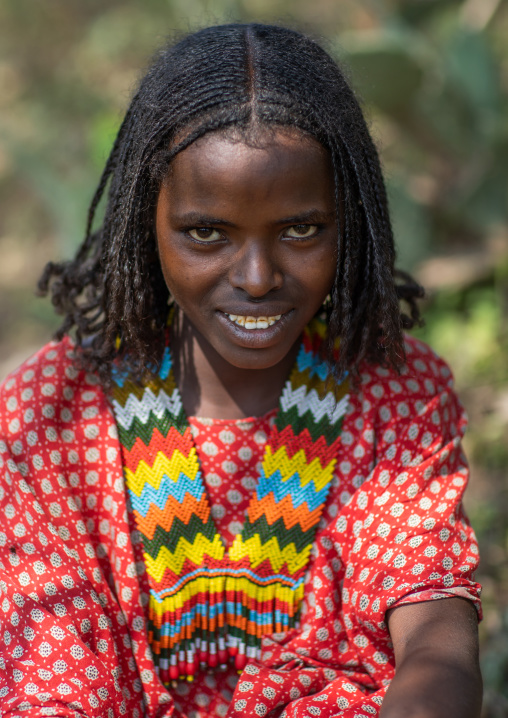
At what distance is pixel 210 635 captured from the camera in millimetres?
1739

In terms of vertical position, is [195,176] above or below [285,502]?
above

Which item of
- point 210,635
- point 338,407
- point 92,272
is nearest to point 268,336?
point 338,407

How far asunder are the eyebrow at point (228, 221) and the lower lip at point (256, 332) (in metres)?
0.18

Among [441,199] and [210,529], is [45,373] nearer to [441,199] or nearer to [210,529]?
[210,529]

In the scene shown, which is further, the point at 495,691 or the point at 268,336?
the point at 495,691

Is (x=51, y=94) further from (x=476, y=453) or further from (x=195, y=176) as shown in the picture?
(x=195, y=176)

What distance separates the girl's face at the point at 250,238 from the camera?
1436mm

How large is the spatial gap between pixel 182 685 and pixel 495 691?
0.95 m

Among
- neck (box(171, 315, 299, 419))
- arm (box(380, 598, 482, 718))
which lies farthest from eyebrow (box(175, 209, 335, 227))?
arm (box(380, 598, 482, 718))

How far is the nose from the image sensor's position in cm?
147

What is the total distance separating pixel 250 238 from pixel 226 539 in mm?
660

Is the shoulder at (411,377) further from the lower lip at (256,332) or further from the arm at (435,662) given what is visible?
the arm at (435,662)

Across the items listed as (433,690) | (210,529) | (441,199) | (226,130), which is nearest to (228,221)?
(226,130)

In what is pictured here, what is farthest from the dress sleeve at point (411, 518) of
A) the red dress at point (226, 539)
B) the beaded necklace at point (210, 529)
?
the beaded necklace at point (210, 529)
